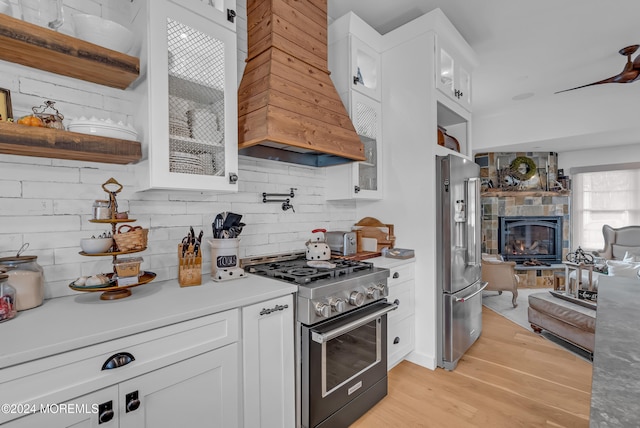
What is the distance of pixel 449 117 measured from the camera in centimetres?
301

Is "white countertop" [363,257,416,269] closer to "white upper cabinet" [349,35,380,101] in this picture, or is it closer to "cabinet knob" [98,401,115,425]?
"white upper cabinet" [349,35,380,101]

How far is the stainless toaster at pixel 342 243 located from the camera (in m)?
2.52

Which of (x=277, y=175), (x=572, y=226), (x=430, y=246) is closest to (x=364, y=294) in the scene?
(x=430, y=246)

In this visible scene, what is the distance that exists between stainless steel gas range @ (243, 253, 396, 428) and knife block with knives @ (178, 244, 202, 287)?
42 cm

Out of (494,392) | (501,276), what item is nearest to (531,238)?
(501,276)

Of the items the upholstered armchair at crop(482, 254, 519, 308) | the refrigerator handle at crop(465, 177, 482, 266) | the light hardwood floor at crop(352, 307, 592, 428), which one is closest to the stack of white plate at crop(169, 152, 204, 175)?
the light hardwood floor at crop(352, 307, 592, 428)

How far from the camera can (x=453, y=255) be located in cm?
247

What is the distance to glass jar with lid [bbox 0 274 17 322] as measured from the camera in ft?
3.56

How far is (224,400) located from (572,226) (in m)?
6.78

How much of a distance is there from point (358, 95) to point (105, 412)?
2.48m

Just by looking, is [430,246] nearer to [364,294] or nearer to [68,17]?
[364,294]

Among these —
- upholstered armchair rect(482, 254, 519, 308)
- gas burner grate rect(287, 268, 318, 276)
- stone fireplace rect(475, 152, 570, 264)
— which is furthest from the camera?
stone fireplace rect(475, 152, 570, 264)

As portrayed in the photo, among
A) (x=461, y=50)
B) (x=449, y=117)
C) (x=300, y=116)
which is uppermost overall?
(x=461, y=50)

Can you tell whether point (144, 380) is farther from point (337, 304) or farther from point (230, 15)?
point (230, 15)
